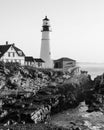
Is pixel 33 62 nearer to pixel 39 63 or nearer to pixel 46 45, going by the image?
pixel 39 63

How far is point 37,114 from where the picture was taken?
1228 inches

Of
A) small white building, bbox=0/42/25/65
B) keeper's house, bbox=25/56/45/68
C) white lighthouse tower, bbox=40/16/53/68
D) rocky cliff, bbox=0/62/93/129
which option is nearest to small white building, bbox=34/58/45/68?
keeper's house, bbox=25/56/45/68

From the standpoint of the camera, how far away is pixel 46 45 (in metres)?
57.5

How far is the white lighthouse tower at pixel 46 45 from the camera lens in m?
57.5

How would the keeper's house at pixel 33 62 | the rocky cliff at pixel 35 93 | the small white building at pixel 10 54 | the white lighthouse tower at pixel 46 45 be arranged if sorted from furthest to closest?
the white lighthouse tower at pixel 46 45 < the keeper's house at pixel 33 62 < the small white building at pixel 10 54 < the rocky cliff at pixel 35 93

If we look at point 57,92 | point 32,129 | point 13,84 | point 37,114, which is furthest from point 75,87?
point 32,129

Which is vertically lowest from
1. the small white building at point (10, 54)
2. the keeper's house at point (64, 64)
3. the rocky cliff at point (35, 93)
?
the rocky cliff at point (35, 93)

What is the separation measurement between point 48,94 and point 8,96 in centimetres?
763

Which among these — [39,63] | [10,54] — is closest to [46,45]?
[39,63]

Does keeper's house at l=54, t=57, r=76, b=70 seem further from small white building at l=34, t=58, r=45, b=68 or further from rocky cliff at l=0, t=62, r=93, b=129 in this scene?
rocky cliff at l=0, t=62, r=93, b=129

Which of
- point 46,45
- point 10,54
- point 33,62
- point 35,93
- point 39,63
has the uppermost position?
point 46,45

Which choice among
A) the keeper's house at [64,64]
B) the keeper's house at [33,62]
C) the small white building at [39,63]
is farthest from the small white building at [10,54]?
the keeper's house at [64,64]

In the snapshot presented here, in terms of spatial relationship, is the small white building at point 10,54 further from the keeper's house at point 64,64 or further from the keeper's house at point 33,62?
the keeper's house at point 64,64

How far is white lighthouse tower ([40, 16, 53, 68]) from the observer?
57.5 m
